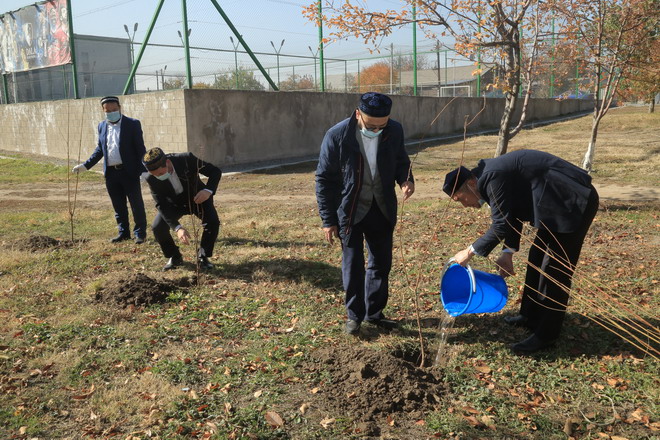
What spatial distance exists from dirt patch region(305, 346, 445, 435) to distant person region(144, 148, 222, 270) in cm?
232

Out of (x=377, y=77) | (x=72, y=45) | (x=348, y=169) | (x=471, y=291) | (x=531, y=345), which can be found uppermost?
(x=72, y=45)

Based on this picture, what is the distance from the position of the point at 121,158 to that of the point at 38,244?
1.57 m

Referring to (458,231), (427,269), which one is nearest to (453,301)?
(427,269)

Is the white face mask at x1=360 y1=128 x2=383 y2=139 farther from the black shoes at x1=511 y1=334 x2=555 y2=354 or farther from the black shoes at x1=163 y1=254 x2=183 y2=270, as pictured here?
the black shoes at x1=163 y1=254 x2=183 y2=270

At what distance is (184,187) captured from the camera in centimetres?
574

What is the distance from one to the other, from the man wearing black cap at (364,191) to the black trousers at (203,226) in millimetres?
2170

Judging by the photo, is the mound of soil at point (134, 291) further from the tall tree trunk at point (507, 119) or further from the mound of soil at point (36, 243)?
the tall tree trunk at point (507, 119)

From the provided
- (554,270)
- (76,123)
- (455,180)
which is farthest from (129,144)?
(76,123)

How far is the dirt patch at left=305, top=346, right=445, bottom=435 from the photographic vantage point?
3115mm

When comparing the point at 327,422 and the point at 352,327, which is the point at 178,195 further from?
the point at 327,422

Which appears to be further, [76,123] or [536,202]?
[76,123]

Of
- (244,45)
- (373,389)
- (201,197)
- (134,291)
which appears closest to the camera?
(373,389)

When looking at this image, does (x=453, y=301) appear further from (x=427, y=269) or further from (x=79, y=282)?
(x=79, y=282)

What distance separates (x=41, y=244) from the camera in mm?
6828
